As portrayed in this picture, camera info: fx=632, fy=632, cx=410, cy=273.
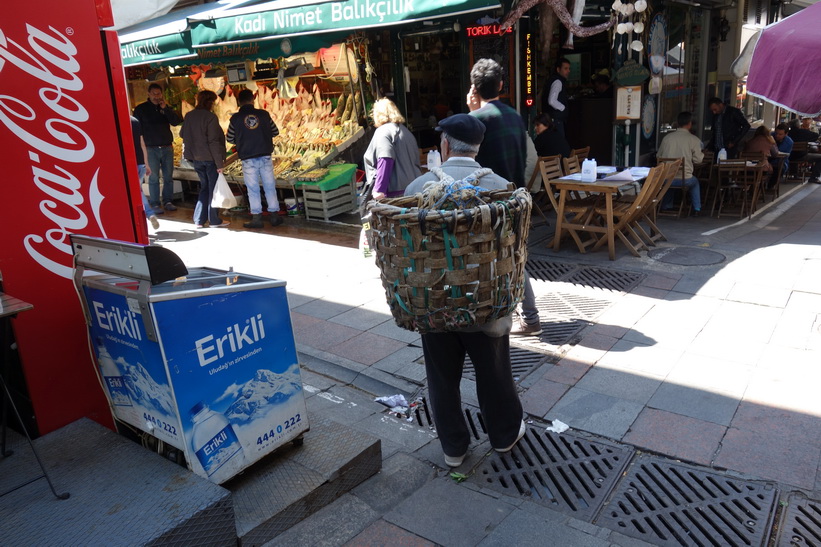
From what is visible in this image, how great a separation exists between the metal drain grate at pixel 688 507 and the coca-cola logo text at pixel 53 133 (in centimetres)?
280

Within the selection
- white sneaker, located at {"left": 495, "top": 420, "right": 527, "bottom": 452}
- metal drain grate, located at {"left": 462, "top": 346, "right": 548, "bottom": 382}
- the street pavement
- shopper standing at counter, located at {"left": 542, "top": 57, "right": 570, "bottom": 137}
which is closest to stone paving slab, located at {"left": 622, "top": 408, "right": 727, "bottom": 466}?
the street pavement

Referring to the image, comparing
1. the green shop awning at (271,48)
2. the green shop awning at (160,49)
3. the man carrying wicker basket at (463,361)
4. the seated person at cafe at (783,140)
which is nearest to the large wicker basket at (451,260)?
the man carrying wicker basket at (463,361)

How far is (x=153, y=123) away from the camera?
9.89 metres

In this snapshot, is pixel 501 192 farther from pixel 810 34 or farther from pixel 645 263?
pixel 645 263

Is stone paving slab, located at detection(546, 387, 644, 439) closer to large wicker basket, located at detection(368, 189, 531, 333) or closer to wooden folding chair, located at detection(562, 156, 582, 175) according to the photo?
large wicker basket, located at detection(368, 189, 531, 333)

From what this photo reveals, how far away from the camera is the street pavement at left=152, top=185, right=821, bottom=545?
2.97m

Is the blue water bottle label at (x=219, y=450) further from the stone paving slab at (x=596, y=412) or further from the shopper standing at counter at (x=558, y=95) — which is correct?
the shopper standing at counter at (x=558, y=95)

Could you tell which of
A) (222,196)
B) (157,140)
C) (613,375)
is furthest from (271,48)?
(613,375)

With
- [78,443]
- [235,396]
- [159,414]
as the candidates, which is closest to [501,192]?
[235,396]

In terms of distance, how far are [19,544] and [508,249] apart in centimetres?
216

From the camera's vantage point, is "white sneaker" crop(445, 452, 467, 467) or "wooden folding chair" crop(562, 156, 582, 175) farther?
"wooden folding chair" crop(562, 156, 582, 175)

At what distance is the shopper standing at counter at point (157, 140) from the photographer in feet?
32.5

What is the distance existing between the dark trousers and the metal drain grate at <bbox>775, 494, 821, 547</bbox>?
1.26 m

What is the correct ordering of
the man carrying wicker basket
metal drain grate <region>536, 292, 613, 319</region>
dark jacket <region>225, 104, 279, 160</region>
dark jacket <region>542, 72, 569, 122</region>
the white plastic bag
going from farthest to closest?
dark jacket <region>542, 72, 569, 122</region> → the white plastic bag → dark jacket <region>225, 104, 279, 160</region> → metal drain grate <region>536, 292, 613, 319</region> → the man carrying wicker basket
